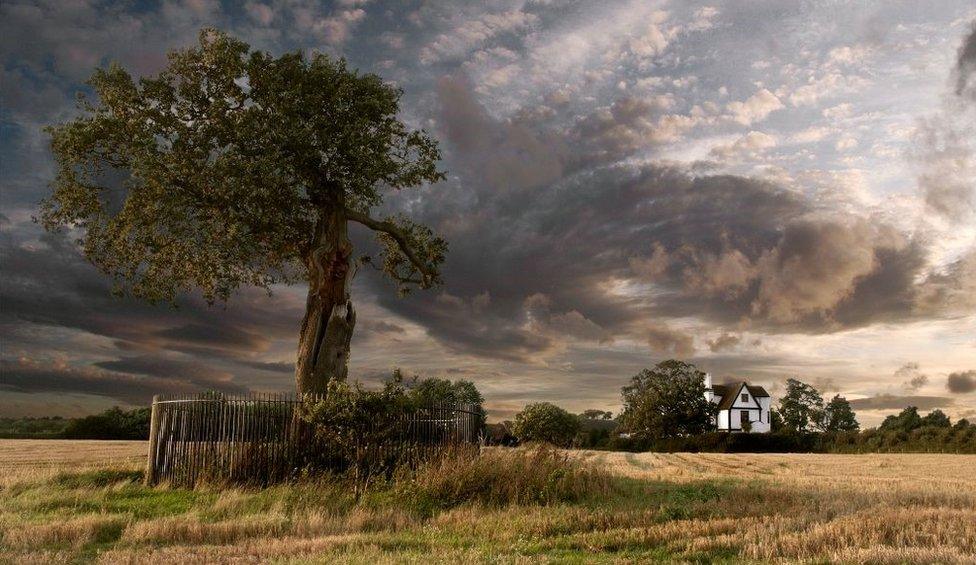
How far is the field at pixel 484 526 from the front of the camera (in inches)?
498

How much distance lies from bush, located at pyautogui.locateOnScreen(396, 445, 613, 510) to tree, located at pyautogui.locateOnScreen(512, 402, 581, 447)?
38247 millimetres

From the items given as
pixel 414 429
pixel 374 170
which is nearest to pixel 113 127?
pixel 374 170

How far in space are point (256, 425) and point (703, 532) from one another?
14.2 metres

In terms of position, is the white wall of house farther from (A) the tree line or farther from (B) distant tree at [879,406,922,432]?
(B) distant tree at [879,406,922,432]

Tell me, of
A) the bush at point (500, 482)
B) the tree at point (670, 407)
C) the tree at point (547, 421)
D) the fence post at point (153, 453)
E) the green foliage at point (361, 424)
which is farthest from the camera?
the tree at point (670, 407)

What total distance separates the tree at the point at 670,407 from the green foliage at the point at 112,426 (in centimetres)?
4647

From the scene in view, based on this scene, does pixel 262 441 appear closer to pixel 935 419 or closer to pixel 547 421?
pixel 547 421

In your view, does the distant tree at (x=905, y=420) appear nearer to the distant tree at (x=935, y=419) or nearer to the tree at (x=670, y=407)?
the distant tree at (x=935, y=419)

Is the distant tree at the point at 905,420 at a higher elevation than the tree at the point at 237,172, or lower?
lower

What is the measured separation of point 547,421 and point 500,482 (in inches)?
1956

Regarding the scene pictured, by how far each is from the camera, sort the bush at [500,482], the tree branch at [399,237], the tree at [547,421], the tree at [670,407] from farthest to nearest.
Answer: the tree at [670,407], the tree at [547,421], the tree branch at [399,237], the bush at [500,482]

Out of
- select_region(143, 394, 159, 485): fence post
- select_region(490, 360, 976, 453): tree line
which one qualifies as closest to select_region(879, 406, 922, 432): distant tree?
select_region(490, 360, 976, 453): tree line

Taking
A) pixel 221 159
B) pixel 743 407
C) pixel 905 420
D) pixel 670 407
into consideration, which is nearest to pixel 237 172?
pixel 221 159

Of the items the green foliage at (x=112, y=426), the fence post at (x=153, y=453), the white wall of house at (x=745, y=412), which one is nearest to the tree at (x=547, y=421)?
the green foliage at (x=112, y=426)
